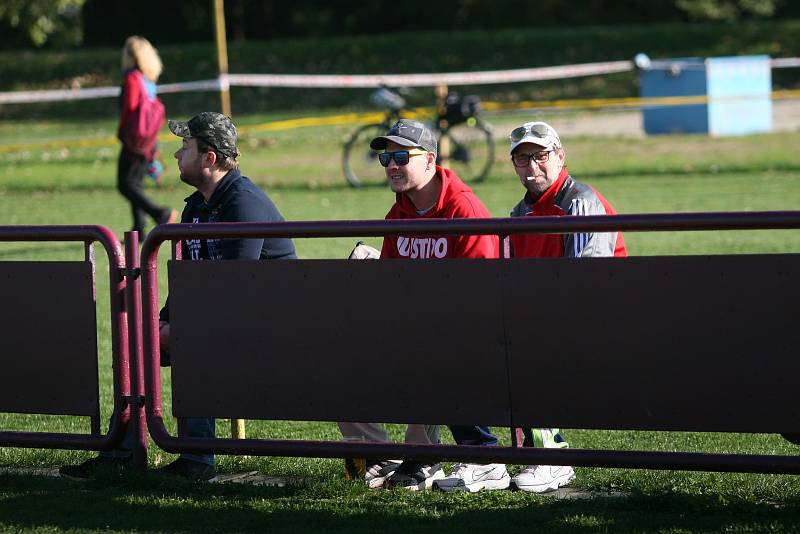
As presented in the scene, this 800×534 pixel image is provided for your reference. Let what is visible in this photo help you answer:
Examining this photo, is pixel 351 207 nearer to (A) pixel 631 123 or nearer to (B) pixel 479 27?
(A) pixel 631 123

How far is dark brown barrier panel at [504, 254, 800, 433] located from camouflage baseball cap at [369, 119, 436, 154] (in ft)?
3.46

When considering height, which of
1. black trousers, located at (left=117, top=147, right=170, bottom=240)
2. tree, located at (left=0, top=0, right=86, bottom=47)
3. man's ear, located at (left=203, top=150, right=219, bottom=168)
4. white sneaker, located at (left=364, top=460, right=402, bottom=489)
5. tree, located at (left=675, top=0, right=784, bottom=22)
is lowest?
white sneaker, located at (left=364, top=460, right=402, bottom=489)

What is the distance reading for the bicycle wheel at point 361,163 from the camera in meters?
19.0

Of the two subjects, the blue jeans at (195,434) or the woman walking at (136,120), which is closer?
the blue jeans at (195,434)

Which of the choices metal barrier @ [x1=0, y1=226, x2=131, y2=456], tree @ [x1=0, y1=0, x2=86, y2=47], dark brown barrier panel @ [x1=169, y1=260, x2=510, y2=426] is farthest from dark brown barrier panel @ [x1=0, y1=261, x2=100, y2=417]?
→ tree @ [x1=0, y1=0, x2=86, y2=47]

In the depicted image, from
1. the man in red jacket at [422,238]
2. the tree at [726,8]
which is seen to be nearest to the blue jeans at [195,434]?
the man in red jacket at [422,238]

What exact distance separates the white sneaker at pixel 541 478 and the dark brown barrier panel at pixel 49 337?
1.86 meters

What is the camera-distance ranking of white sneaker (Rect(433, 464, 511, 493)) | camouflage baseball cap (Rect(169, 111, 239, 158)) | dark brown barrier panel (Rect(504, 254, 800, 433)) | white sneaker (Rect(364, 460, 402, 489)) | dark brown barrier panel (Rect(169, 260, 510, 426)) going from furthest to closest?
camouflage baseball cap (Rect(169, 111, 239, 158)) → white sneaker (Rect(364, 460, 402, 489)) → white sneaker (Rect(433, 464, 511, 493)) → dark brown barrier panel (Rect(169, 260, 510, 426)) → dark brown barrier panel (Rect(504, 254, 800, 433))

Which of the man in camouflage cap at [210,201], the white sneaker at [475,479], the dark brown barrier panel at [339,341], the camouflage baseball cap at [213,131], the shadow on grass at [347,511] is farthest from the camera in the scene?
the camouflage baseball cap at [213,131]

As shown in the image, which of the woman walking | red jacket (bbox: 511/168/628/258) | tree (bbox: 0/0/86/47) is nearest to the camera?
red jacket (bbox: 511/168/628/258)

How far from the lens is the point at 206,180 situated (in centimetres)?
653

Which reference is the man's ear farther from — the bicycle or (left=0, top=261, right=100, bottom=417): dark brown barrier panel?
the bicycle

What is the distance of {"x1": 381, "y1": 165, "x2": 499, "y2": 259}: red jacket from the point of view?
19.0 ft

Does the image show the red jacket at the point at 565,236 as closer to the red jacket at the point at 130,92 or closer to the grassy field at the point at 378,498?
the grassy field at the point at 378,498
